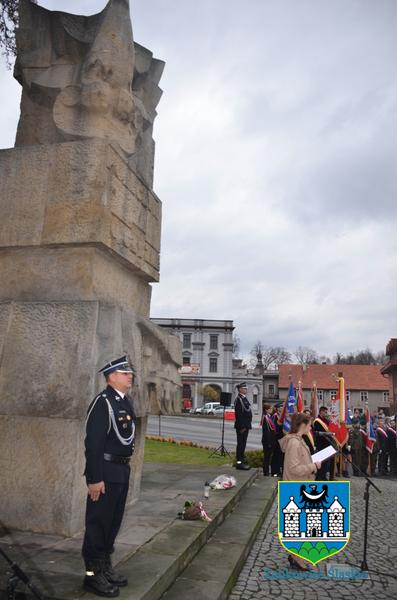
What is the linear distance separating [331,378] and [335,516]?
58501 millimetres

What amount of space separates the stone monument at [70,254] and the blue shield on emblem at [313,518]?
71.7 inches

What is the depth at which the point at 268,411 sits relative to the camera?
11.6m

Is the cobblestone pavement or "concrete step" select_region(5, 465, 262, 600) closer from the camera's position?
"concrete step" select_region(5, 465, 262, 600)

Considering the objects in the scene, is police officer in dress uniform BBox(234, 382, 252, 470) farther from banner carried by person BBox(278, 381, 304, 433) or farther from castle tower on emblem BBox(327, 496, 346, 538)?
castle tower on emblem BBox(327, 496, 346, 538)

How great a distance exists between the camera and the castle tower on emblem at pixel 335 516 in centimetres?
416

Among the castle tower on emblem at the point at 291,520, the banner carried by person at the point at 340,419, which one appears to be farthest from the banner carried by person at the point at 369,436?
the castle tower on emblem at the point at 291,520

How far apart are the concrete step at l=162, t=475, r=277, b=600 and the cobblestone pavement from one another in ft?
0.37

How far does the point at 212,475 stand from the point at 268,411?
160 inches

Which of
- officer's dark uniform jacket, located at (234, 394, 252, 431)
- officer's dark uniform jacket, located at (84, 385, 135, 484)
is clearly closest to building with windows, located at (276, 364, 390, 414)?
officer's dark uniform jacket, located at (234, 394, 252, 431)

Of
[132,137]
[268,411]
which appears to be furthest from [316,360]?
[132,137]

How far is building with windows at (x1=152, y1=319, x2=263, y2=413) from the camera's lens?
200 ft

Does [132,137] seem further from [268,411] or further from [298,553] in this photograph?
[268,411]

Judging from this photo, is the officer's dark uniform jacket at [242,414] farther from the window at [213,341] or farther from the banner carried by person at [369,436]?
the window at [213,341]

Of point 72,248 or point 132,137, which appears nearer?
point 72,248
